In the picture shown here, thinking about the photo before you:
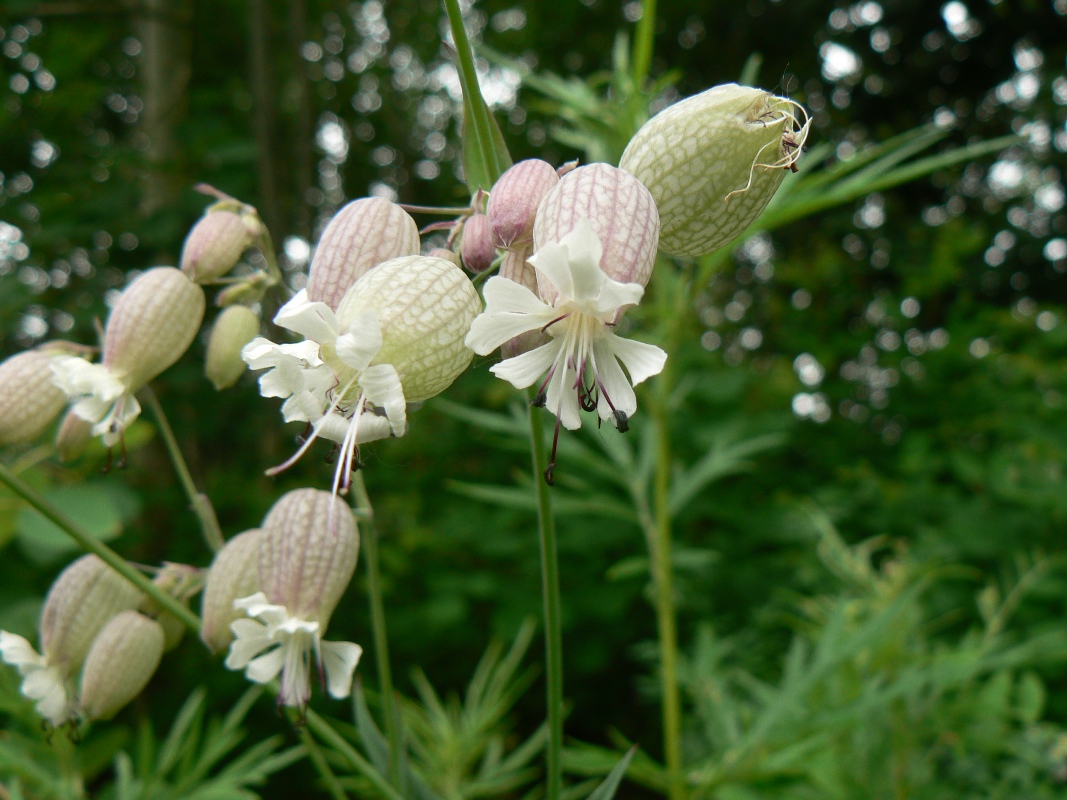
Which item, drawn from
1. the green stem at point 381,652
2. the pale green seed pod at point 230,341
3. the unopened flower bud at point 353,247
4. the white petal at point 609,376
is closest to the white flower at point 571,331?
the white petal at point 609,376

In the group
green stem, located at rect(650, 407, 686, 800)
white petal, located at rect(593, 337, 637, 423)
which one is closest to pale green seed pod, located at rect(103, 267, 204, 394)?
white petal, located at rect(593, 337, 637, 423)

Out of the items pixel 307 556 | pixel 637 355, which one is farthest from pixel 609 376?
pixel 307 556

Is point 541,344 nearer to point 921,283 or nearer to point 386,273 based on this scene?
point 386,273

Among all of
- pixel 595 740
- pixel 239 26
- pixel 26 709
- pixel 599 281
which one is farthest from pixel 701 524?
pixel 239 26

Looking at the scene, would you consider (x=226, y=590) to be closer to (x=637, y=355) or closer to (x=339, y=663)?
(x=339, y=663)

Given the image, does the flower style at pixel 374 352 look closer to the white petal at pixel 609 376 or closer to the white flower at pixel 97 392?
the white petal at pixel 609 376

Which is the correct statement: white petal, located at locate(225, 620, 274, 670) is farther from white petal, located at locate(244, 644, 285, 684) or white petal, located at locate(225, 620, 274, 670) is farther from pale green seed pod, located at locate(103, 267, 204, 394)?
pale green seed pod, located at locate(103, 267, 204, 394)
